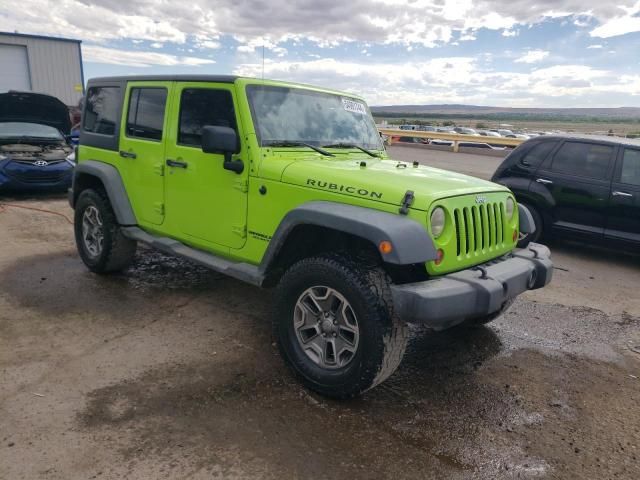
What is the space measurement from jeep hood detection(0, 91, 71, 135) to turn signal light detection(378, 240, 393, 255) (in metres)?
9.30

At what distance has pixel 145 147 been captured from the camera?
14.8 ft

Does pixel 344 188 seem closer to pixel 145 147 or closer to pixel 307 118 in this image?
pixel 307 118

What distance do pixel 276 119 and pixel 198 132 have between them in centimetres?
69

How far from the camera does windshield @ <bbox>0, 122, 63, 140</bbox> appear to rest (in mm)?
9305

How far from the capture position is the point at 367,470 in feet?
8.39

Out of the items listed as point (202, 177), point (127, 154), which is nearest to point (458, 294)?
point (202, 177)

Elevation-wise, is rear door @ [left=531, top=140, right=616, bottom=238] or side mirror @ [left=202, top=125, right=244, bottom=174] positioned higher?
side mirror @ [left=202, top=125, right=244, bottom=174]

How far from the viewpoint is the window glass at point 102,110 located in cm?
498

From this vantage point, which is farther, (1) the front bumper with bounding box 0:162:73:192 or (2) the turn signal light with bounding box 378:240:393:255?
(1) the front bumper with bounding box 0:162:73:192

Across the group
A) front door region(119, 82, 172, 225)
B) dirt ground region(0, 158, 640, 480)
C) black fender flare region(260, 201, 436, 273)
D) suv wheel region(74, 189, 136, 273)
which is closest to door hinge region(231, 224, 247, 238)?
black fender flare region(260, 201, 436, 273)

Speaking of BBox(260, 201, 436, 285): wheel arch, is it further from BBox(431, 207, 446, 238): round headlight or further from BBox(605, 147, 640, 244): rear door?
BBox(605, 147, 640, 244): rear door

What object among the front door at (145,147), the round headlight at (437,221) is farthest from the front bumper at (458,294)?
the front door at (145,147)

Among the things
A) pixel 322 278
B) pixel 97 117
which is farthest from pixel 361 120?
pixel 97 117

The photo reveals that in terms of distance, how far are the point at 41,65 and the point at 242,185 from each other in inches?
861
